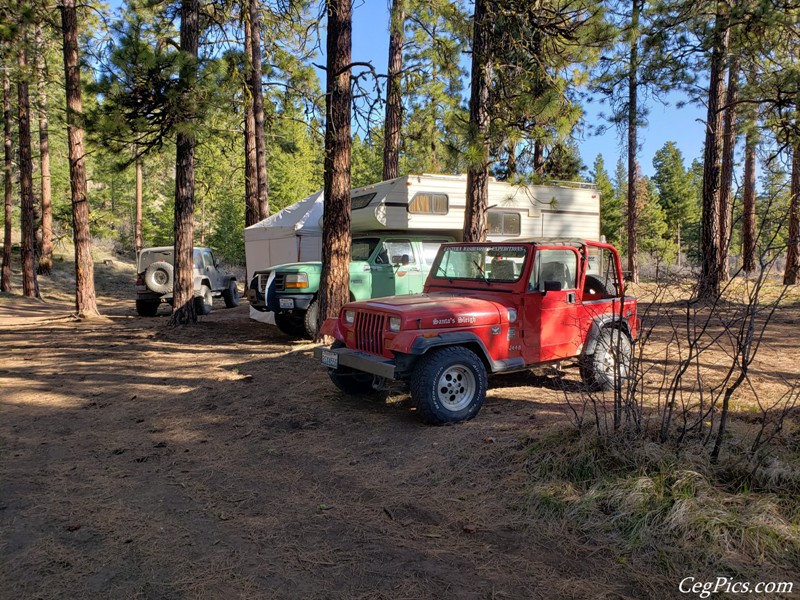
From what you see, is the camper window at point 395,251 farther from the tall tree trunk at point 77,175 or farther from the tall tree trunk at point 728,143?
the tall tree trunk at point 77,175

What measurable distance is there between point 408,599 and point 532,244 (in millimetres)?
3958

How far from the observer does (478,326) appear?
17.5 feet

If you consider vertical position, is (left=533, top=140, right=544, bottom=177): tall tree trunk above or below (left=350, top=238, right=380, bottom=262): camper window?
above

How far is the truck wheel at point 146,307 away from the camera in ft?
49.2

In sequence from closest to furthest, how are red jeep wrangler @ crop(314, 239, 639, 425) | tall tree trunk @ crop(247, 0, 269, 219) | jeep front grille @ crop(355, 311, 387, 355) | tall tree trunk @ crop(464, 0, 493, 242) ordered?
red jeep wrangler @ crop(314, 239, 639, 425), jeep front grille @ crop(355, 311, 387, 355), tall tree trunk @ crop(464, 0, 493, 242), tall tree trunk @ crop(247, 0, 269, 219)

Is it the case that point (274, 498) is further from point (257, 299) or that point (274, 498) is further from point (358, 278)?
point (257, 299)

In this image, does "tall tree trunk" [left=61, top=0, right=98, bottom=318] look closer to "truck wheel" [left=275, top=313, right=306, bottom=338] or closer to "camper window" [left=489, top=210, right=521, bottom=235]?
"truck wheel" [left=275, top=313, right=306, bottom=338]

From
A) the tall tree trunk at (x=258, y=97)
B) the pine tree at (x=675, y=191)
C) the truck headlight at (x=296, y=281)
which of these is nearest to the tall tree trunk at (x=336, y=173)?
the truck headlight at (x=296, y=281)

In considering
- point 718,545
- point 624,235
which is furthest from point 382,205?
point 624,235

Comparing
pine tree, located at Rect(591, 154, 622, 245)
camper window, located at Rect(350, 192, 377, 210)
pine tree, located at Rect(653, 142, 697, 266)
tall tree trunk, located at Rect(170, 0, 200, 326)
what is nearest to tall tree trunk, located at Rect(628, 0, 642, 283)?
camper window, located at Rect(350, 192, 377, 210)

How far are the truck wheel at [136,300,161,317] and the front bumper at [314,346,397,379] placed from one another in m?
10.9

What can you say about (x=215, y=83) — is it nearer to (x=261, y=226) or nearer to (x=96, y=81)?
(x=96, y=81)

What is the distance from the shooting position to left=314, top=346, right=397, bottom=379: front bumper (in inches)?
198

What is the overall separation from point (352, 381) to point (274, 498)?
2.45 meters
